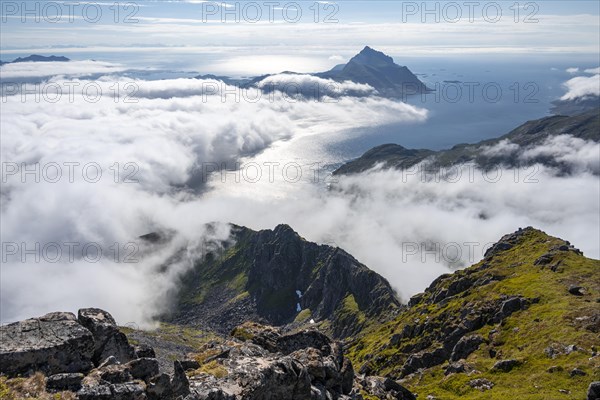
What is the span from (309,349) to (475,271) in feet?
396

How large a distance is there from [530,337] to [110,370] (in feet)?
259

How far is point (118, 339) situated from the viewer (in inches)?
1375

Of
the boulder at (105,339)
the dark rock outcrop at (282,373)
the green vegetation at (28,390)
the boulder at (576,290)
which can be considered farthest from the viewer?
the boulder at (576,290)

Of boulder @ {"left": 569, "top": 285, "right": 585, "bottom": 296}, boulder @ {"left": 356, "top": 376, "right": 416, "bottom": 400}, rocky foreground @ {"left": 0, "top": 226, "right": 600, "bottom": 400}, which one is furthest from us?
boulder @ {"left": 569, "top": 285, "right": 585, "bottom": 296}

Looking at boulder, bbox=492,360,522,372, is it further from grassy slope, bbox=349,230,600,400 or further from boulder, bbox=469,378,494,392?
boulder, bbox=469,378,494,392

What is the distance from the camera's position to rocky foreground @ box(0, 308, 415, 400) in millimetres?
27641

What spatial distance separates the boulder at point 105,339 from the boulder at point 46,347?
6.08ft

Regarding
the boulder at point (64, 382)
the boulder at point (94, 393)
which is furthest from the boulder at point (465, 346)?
the boulder at point (64, 382)

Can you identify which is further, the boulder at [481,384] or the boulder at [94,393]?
the boulder at [481,384]

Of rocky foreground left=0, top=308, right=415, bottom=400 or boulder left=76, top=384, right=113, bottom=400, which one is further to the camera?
rocky foreground left=0, top=308, right=415, bottom=400

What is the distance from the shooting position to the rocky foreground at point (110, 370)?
27.6 m

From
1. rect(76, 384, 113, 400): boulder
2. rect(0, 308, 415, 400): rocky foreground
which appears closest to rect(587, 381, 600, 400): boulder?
rect(0, 308, 415, 400): rocky foreground

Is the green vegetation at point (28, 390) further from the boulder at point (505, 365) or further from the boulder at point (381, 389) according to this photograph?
the boulder at point (505, 365)

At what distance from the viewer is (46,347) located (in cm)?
2956
